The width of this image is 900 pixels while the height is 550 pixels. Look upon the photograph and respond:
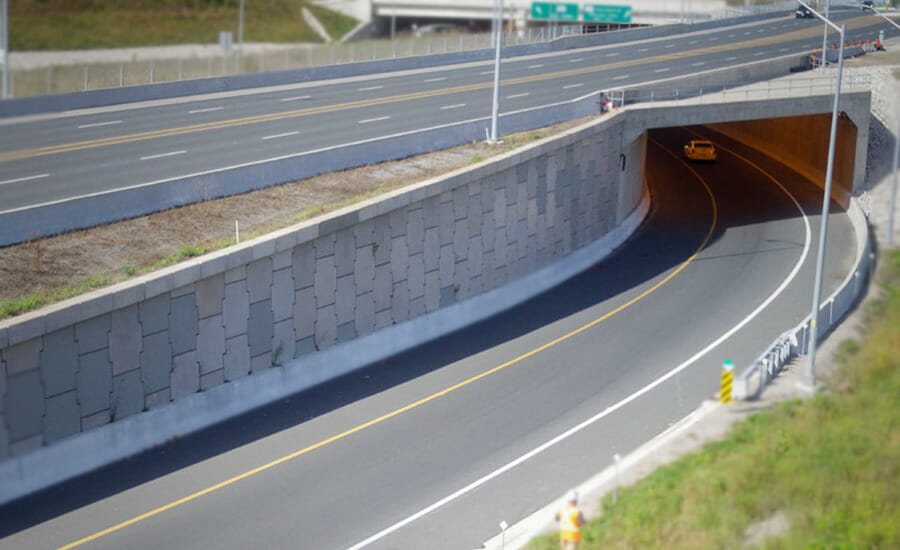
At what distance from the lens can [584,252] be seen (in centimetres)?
3912

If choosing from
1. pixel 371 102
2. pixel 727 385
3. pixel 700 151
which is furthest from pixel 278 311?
pixel 700 151

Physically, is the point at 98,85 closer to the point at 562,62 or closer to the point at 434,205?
the point at 434,205

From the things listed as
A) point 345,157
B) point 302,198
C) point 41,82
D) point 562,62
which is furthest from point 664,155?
point 41,82

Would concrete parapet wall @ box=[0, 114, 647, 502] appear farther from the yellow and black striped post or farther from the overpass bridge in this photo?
the yellow and black striped post

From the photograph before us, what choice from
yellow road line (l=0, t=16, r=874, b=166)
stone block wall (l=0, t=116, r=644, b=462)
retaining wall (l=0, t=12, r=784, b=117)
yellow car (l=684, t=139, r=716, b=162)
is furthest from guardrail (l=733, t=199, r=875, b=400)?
yellow car (l=684, t=139, r=716, b=162)

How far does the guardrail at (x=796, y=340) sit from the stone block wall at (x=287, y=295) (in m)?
10.2

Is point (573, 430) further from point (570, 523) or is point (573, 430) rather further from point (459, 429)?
point (570, 523)

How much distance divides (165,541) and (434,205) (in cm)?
1446

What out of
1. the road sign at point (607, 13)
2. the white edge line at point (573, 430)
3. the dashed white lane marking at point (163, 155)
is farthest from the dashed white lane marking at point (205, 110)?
the road sign at point (607, 13)

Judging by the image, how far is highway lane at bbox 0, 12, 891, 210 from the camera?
100ft

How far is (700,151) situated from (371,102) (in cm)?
2151

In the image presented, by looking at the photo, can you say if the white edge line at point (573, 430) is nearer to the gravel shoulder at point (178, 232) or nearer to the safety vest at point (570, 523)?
the safety vest at point (570, 523)

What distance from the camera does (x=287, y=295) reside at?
84.1ft

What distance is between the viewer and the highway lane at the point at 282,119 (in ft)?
100
